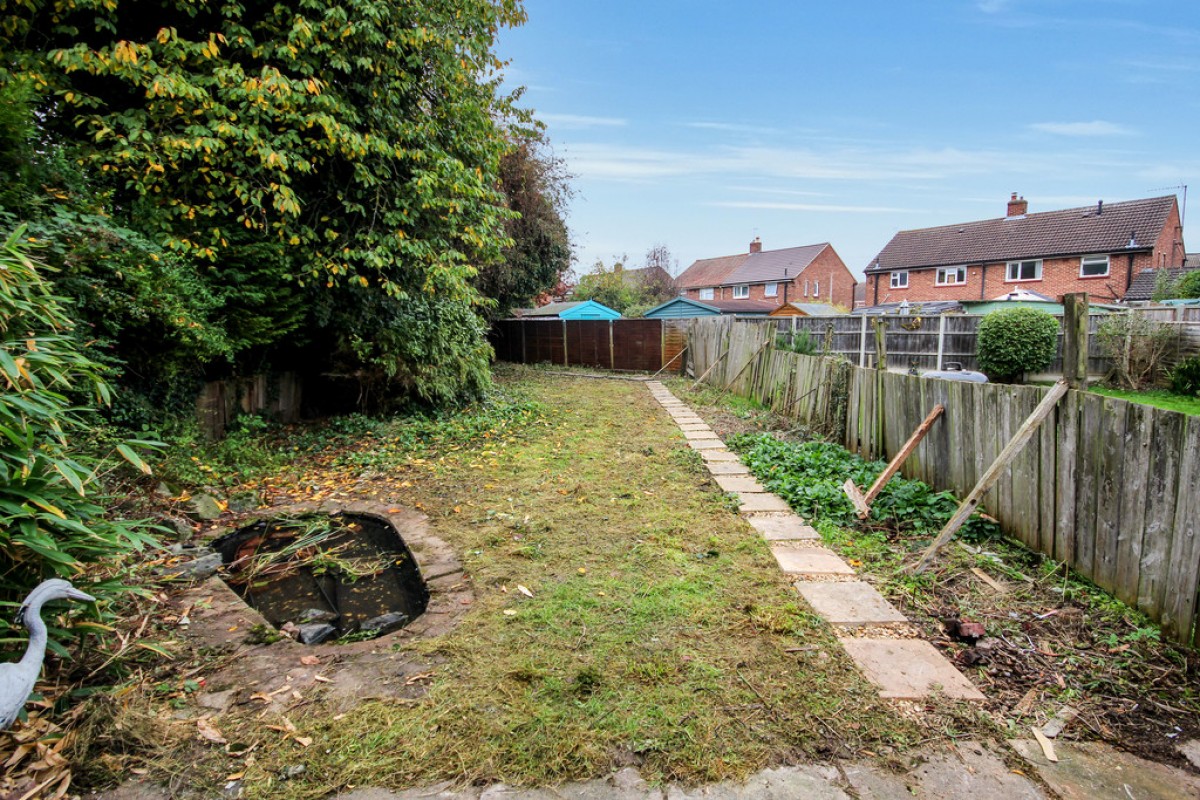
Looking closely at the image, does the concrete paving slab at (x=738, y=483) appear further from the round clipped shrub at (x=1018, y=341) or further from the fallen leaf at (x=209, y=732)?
Answer: the round clipped shrub at (x=1018, y=341)

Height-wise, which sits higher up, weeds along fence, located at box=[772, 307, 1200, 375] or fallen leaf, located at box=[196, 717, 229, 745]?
weeds along fence, located at box=[772, 307, 1200, 375]

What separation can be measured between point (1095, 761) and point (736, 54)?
50.6 feet

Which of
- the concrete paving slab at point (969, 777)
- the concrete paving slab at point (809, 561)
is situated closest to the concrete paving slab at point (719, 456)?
the concrete paving slab at point (809, 561)

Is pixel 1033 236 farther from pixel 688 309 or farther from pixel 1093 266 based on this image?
pixel 688 309

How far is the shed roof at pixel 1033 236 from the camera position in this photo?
21875mm

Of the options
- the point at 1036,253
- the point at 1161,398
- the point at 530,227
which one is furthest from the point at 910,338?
the point at 1036,253

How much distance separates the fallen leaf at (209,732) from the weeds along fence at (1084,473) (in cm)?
382

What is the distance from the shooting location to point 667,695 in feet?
7.23

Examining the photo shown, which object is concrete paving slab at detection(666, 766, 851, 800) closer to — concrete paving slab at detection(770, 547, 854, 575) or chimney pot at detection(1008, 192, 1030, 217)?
concrete paving slab at detection(770, 547, 854, 575)

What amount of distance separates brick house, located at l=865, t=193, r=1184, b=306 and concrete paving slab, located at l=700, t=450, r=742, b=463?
22831 millimetres

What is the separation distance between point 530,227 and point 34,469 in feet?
40.3

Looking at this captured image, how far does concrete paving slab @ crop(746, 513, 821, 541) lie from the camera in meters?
3.95

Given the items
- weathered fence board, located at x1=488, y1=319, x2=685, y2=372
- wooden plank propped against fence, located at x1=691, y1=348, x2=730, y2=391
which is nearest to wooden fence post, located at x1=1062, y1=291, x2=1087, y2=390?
wooden plank propped against fence, located at x1=691, y1=348, x2=730, y2=391

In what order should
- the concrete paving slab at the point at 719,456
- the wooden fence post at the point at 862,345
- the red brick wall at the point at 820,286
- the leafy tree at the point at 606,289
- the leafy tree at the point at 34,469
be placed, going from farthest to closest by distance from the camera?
the red brick wall at the point at 820,286 < the leafy tree at the point at 606,289 < the wooden fence post at the point at 862,345 < the concrete paving slab at the point at 719,456 < the leafy tree at the point at 34,469
